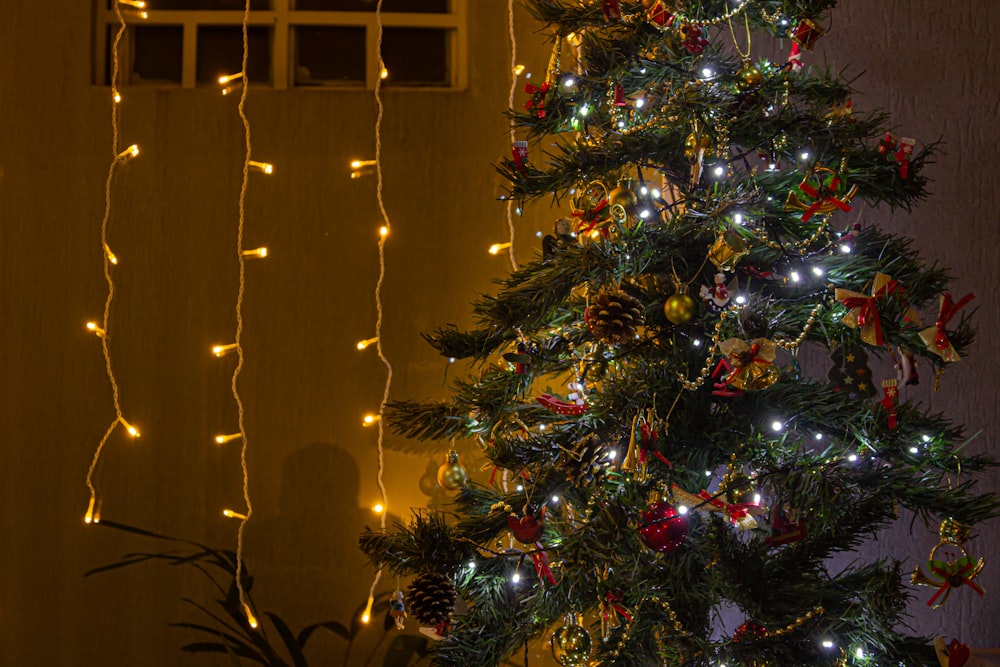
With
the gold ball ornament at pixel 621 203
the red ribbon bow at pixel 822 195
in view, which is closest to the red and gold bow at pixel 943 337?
the red ribbon bow at pixel 822 195

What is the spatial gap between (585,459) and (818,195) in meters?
0.41

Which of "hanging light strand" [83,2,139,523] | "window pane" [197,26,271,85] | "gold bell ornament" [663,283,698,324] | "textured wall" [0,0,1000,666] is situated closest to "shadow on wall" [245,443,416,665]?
"textured wall" [0,0,1000,666]

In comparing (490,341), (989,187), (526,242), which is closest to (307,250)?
(526,242)

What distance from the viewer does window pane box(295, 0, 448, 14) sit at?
169 centimetres

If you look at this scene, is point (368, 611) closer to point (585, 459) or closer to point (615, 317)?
point (585, 459)

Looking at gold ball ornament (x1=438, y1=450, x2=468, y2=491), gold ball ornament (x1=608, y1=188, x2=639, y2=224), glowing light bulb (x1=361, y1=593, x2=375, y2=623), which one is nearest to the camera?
gold ball ornament (x1=608, y1=188, x2=639, y2=224)

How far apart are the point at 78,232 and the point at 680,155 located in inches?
47.4

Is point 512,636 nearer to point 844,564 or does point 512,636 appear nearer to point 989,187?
point 844,564

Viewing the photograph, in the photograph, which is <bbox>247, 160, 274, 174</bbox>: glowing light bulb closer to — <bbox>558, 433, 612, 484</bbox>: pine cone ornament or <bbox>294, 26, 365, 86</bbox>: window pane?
<bbox>294, 26, 365, 86</bbox>: window pane

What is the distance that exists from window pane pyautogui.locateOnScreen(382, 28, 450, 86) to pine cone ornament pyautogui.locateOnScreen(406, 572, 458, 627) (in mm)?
1032

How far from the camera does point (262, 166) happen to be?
163 centimetres

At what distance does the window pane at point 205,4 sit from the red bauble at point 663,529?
130 centimetres

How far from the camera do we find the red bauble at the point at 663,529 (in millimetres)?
905

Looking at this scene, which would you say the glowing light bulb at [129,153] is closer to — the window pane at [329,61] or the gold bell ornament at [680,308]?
the window pane at [329,61]
